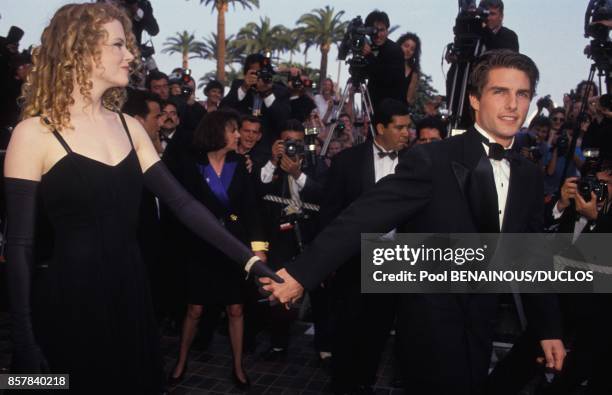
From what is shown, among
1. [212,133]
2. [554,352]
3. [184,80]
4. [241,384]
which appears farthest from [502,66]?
[184,80]

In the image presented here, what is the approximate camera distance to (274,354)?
541cm

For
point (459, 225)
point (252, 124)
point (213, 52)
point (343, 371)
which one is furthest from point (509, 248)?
point (213, 52)

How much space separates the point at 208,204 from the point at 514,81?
9.09 feet

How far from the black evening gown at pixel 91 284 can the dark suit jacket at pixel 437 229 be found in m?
0.82

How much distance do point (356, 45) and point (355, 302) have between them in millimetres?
3255

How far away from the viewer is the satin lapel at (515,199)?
2791mm

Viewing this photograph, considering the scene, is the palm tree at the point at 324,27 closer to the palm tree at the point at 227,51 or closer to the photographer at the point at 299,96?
the palm tree at the point at 227,51

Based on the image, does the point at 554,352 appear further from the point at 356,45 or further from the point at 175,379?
the point at 356,45

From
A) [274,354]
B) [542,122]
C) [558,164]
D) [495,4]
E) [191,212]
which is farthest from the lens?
[542,122]

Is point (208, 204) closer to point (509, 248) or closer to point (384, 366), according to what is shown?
point (384, 366)

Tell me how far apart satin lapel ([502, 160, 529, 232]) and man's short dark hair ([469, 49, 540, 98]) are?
1.31ft

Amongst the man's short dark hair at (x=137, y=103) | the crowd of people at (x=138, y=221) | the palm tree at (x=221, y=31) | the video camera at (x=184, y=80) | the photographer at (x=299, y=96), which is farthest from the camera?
A: the palm tree at (x=221, y=31)

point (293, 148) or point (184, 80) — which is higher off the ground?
point (184, 80)

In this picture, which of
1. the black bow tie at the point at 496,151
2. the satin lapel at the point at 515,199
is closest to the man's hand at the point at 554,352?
the satin lapel at the point at 515,199
